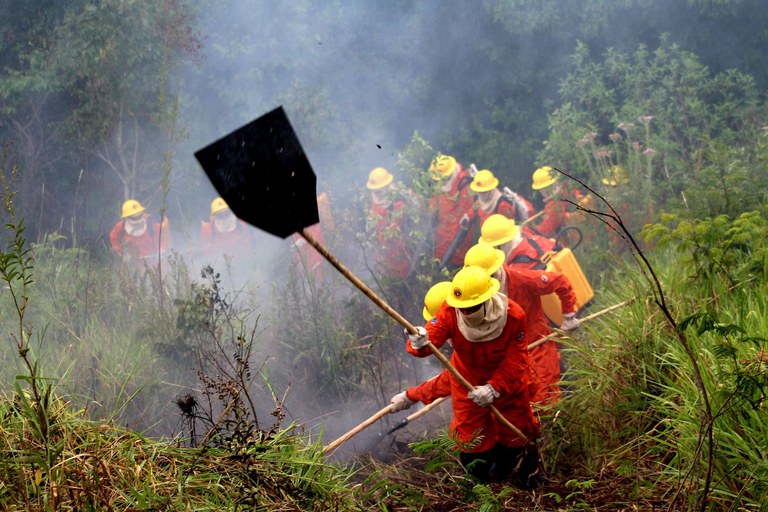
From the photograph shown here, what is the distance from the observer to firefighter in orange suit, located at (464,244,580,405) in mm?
5566

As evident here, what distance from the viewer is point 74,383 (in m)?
5.88

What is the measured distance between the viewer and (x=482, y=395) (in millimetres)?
4426

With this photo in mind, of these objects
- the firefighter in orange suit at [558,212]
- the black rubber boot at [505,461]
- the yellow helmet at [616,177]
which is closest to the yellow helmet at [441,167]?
the firefighter in orange suit at [558,212]

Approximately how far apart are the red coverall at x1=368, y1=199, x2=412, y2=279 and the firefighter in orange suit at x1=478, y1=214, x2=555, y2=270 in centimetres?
288

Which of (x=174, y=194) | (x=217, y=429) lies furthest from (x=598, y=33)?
(x=217, y=429)

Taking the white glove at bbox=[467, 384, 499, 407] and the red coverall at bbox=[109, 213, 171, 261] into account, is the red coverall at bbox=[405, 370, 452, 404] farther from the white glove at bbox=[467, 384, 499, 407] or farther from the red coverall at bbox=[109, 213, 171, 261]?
the red coverall at bbox=[109, 213, 171, 261]

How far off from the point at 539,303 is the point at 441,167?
4345 mm

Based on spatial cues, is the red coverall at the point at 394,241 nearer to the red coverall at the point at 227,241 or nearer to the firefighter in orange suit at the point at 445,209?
the firefighter in orange suit at the point at 445,209

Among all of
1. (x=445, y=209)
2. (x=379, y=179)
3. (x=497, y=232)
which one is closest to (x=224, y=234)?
(x=379, y=179)

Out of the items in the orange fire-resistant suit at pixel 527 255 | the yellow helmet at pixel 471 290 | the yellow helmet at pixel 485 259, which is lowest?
the yellow helmet at pixel 471 290

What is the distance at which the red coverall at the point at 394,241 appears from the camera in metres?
9.59

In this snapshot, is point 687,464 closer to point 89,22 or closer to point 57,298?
point 57,298

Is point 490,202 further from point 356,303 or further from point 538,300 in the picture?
point 538,300

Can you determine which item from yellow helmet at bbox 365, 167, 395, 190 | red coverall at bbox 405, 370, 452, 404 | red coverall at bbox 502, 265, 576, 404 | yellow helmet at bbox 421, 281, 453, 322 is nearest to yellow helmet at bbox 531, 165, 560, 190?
yellow helmet at bbox 365, 167, 395, 190
